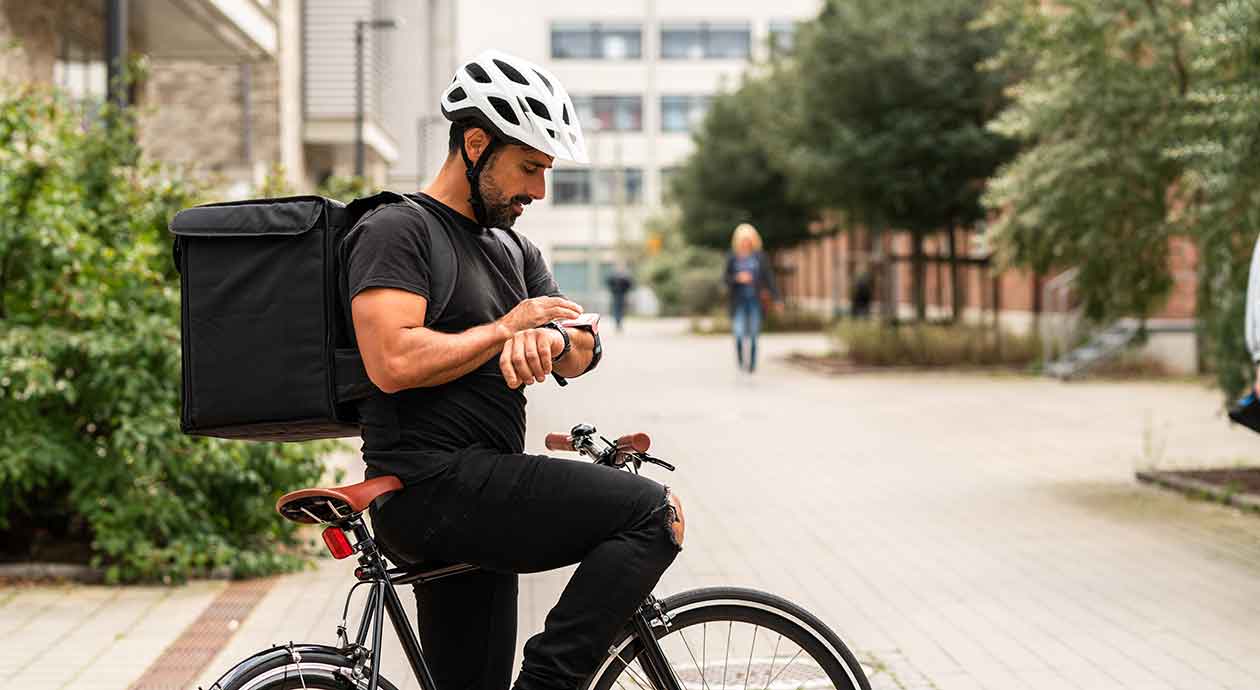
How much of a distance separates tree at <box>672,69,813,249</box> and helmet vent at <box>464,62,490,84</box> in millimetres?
35682

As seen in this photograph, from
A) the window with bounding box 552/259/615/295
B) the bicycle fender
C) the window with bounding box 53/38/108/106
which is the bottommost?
the bicycle fender

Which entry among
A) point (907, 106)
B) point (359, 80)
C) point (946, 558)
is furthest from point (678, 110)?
point (946, 558)

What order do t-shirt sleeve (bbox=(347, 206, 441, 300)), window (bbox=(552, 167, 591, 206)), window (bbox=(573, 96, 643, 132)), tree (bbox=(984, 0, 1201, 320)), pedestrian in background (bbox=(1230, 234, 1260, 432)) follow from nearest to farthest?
t-shirt sleeve (bbox=(347, 206, 441, 300)) → pedestrian in background (bbox=(1230, 234, 1260, 432)) → tree (bbox=(984, 0, 1201, 320)) → window (bbox=(552, 167, 591, 206)) → window (bbox=(573, 96, 643, 132))

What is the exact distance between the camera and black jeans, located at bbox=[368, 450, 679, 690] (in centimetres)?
319

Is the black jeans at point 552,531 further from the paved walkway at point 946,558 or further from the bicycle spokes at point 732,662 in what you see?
the paved walkway at point 946,558

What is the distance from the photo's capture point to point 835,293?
5178cm

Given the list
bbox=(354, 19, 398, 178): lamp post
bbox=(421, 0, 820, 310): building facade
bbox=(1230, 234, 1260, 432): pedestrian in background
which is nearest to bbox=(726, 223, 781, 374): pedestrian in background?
bbox=(354, 19, 398, 178): lamp post

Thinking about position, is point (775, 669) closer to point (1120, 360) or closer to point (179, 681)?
point (179, 681)

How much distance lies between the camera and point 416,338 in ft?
10.1

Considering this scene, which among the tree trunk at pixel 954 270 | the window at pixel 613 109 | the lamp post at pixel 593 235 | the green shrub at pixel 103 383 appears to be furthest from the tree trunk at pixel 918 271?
the window at pixel 613 109

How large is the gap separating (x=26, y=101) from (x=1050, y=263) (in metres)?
6.94

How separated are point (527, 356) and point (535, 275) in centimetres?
62

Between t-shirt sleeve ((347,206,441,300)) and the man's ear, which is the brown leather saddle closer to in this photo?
t-shirt sleeve ((347,206,441,300))

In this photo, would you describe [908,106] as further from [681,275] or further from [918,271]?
[681,275]
